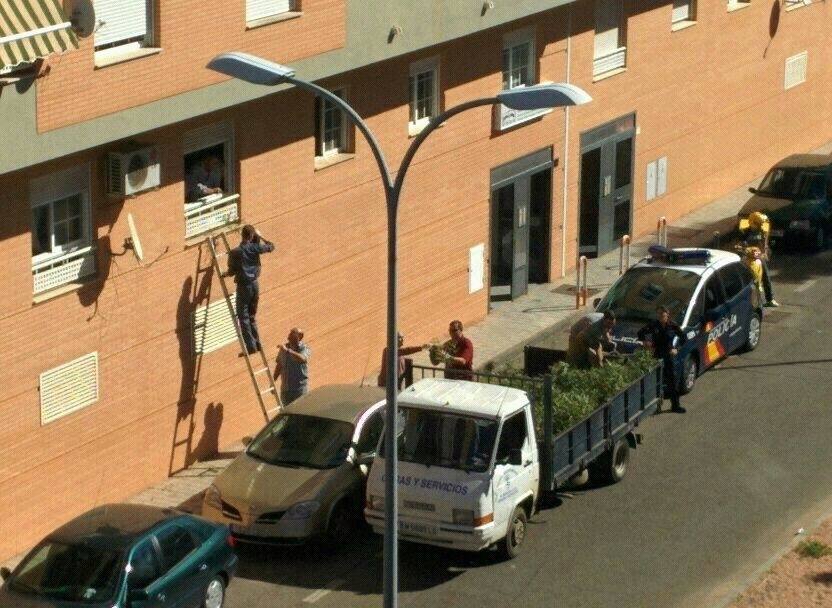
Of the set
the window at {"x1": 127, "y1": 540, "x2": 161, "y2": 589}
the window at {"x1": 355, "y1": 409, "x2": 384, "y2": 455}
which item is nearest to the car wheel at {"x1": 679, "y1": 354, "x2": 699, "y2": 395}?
the window at {"x1": 355, "y1": 409, "x2": 384, "y2": 455}

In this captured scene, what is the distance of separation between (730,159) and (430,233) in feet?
41.1

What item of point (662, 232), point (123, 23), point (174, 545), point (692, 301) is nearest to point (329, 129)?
point (123, 23)

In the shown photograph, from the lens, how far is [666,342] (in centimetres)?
2433

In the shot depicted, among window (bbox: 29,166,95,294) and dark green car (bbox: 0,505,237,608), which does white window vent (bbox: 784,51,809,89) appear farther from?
dark green car (bbox: 0,505,237,608)

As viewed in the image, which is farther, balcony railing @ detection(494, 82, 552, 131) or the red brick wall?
balcony railing @ detection(494, 82, 552, 131)

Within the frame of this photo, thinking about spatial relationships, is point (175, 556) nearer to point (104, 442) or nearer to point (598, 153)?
point (104, 442)

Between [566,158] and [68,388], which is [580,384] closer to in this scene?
[68,388]

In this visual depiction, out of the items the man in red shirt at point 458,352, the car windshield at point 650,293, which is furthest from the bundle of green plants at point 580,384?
the car windshield at point 650,293

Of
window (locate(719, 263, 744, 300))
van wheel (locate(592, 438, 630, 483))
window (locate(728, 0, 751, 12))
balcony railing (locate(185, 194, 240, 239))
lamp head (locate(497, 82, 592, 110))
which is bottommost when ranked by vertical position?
van wheel (locate(592, 438, 630, 483))

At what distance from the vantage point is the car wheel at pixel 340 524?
64.9ft

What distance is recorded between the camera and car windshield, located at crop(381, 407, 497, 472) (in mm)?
18984

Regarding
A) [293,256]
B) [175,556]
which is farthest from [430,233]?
[175,556]

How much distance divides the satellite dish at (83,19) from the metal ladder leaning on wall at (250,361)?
15.2 ft

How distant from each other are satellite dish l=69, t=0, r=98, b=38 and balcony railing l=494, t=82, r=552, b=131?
35.9 ft
